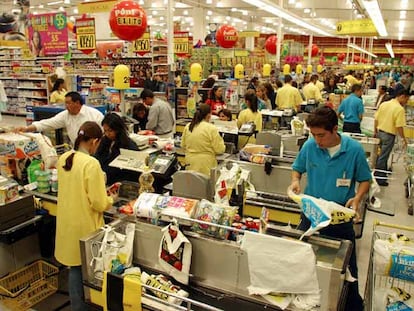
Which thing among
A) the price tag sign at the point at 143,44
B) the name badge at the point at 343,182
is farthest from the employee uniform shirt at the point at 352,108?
the name badge at the point at 343,182

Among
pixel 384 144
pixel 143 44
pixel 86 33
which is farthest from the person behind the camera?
pixel 143 44

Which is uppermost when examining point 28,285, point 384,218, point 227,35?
point 227,35

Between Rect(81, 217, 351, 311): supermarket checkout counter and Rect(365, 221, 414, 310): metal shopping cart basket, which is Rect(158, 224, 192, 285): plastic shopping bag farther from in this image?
Rect(365, 221, 414, 310): metal shopping cart basket

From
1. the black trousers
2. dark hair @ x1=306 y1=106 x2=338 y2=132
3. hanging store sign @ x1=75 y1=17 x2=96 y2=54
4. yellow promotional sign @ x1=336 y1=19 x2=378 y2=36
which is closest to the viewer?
dark hair @ x1=306 y1=106 x2=338 y2=132

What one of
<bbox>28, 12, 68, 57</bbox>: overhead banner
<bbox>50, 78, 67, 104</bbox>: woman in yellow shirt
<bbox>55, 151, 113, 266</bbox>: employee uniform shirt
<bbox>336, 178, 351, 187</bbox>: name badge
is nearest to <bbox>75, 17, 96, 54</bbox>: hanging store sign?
<bbox>28, 12, 68, 57</bbox>: overhead banner

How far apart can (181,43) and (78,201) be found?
923 cm

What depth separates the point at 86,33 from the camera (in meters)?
8.67

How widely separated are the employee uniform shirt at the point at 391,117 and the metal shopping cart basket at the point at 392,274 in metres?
4.59

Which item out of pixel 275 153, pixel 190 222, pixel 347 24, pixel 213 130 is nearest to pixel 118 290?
pixel 190 222

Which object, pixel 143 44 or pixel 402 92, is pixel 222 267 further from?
pixel 143 44

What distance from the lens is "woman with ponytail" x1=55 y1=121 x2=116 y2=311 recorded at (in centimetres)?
283

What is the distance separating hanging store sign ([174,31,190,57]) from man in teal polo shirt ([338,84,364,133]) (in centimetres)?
517

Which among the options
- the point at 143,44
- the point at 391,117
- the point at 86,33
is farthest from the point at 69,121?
the point at 143,44

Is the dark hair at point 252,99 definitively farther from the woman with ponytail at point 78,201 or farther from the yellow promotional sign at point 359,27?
the yellow promotional sign at point 359,27
